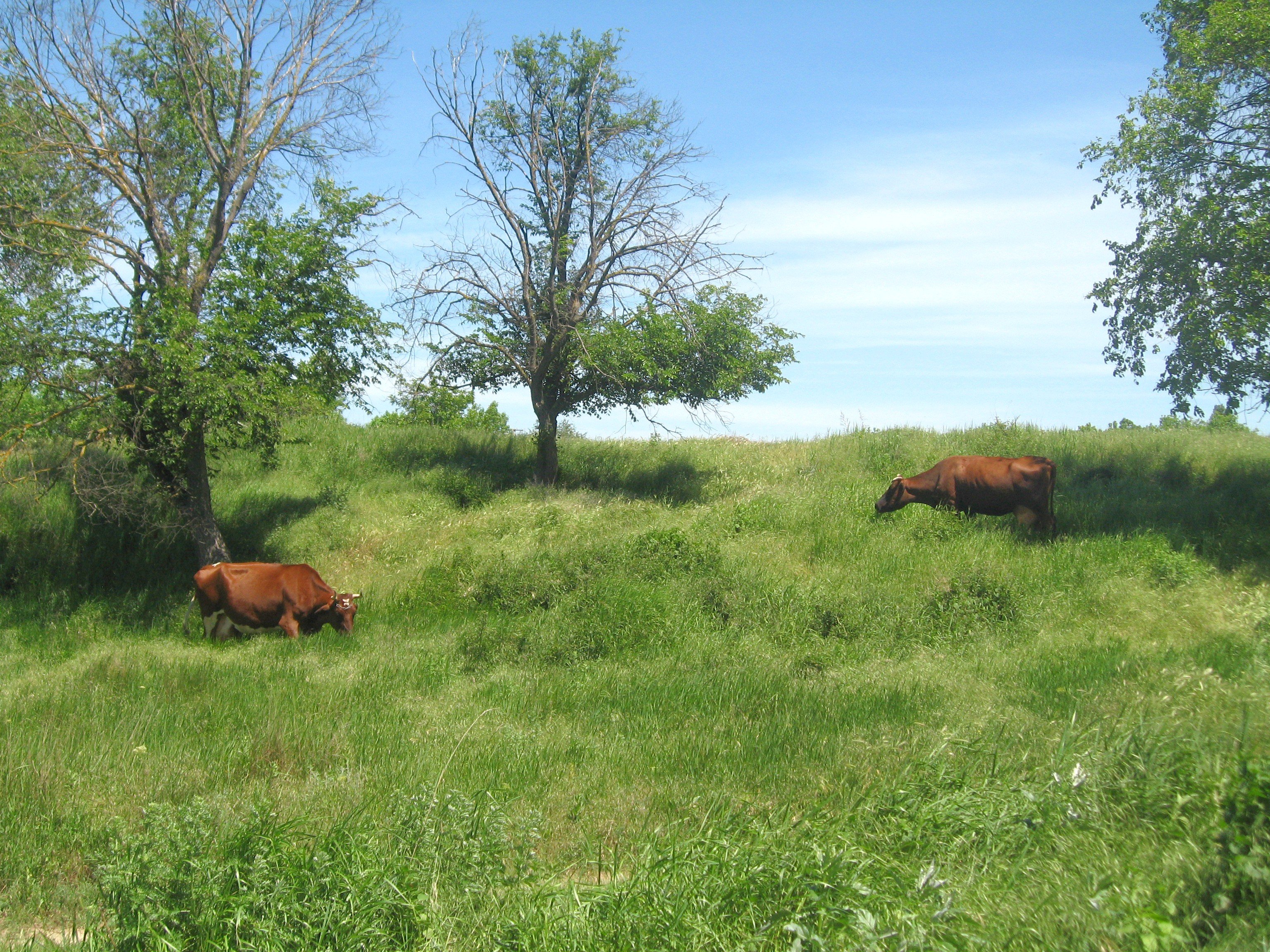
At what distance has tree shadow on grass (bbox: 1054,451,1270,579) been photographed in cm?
1383

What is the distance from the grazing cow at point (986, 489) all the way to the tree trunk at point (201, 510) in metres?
11.9

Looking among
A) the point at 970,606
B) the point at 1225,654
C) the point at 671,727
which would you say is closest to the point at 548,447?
the point at 970,606

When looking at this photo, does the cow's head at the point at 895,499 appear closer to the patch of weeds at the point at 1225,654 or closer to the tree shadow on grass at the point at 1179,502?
the tree shadow on grass at the point at 1179,502

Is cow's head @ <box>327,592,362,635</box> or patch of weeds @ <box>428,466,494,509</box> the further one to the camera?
patch of weeds @ <box>428,466,494,509</box>

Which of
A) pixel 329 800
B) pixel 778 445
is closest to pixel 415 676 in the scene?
pixel 329 800

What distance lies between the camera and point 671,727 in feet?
27.9

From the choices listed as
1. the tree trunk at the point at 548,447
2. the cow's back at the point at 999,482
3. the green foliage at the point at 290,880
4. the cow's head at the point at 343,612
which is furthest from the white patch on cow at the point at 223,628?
the cow's back at the point at 999,482

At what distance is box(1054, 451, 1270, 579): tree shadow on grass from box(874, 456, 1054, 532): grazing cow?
69cm

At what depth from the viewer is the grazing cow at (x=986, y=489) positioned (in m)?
15.4

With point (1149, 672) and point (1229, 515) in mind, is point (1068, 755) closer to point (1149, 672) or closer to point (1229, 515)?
point (1149, 672)

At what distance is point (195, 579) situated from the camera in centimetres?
1415

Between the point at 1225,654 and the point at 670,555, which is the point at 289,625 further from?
the point at 1225,654

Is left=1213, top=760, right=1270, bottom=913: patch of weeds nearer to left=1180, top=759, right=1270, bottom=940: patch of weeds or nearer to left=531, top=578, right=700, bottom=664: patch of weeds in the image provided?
left=1180, top=759, right=1270, bottom=940: patch of weeds

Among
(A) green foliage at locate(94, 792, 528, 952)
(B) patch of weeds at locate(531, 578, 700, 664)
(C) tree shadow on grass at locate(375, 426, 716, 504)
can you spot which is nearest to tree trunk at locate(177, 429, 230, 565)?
(C) tree shadow on grass at locate(375, 426, 716, 504)
